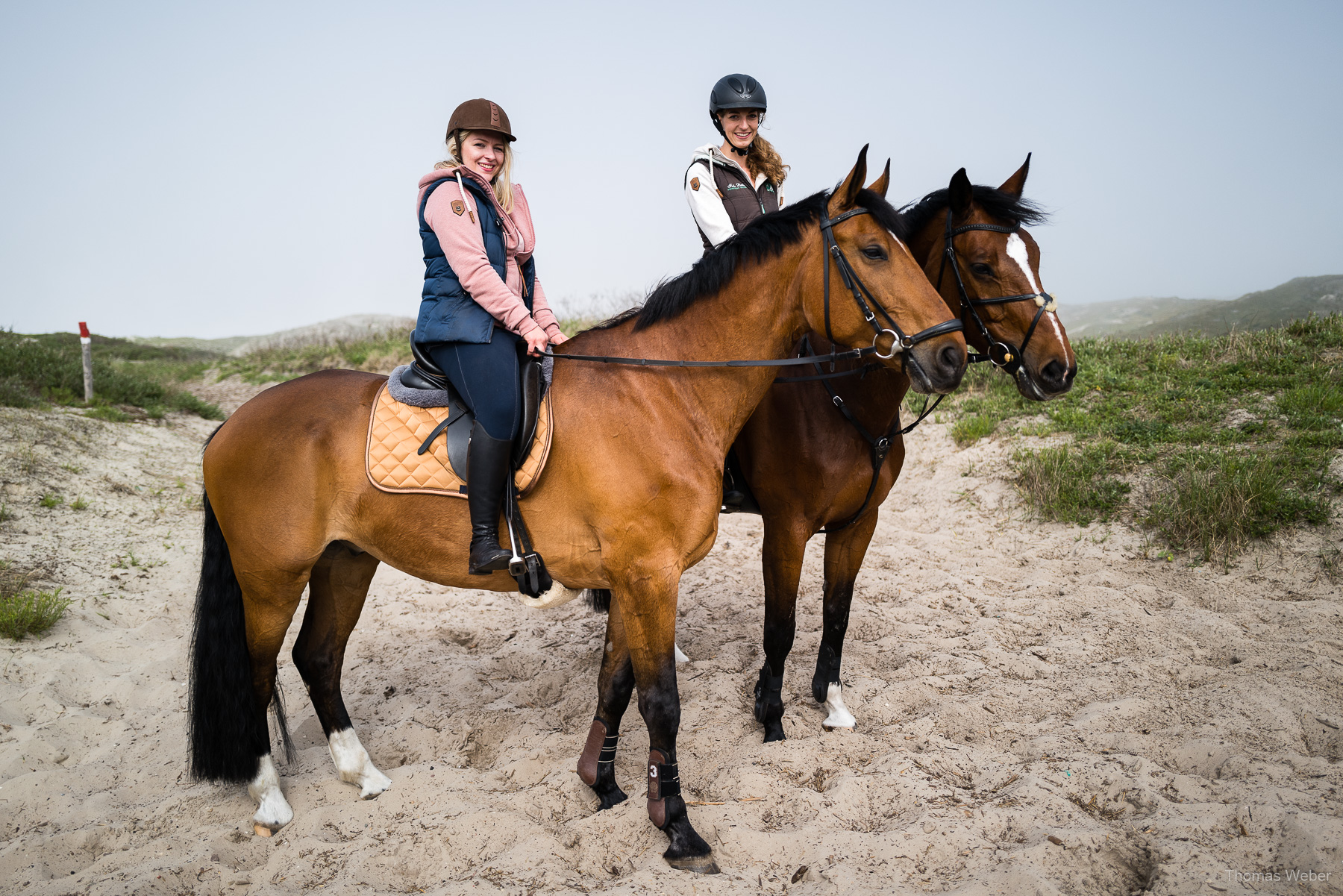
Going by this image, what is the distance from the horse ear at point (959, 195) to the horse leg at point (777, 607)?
177 cm

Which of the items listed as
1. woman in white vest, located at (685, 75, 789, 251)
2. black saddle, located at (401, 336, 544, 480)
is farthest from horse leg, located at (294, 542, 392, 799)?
woman in white vest, located at (685, 75, 789, 251)

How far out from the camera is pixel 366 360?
15.1m

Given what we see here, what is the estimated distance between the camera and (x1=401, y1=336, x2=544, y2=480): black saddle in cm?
293

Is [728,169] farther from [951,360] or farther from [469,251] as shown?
[951,360]

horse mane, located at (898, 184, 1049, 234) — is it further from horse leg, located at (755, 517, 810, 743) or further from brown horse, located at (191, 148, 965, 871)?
horse leg, located at (755, 517, 810, 743)

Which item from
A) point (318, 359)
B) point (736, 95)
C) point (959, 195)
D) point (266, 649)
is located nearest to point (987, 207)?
point (959, 195)

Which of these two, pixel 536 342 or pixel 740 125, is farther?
pixel 740 125

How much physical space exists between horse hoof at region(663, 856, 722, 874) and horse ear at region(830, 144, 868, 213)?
2.67 m

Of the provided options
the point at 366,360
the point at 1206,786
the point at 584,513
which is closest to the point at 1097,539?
the point at 1206,786

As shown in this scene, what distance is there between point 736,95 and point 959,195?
1418mm

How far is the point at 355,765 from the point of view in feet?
11.6

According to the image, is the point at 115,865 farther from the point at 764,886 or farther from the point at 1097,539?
the point at 1097,539

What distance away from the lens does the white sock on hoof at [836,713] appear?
3.79 m

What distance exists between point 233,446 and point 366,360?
12877 mm
